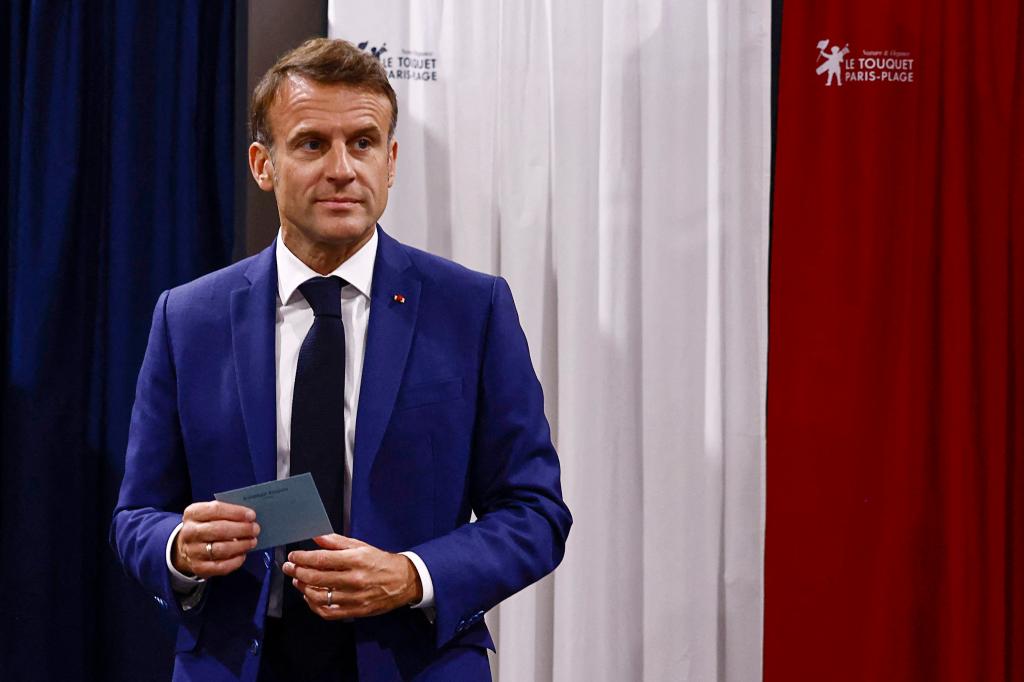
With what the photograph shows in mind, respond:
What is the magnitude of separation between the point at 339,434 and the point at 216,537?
0.77 ft

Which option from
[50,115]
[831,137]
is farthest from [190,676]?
[831,137]

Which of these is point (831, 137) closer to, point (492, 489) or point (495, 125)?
point (495, 125)

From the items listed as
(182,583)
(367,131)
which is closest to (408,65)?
(367,131)

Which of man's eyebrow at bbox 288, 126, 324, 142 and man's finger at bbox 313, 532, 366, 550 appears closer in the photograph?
man's finger at bbox 313, 532, 366, 550

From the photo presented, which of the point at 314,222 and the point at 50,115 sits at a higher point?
the point at 50,115

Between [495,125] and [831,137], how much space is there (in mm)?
987

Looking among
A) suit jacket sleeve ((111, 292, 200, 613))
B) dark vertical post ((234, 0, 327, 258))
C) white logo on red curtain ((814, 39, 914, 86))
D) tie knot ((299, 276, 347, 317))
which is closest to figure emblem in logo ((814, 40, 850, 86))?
white logo on red curtain ((814, 39, 914, 86))

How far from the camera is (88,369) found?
305 centimetres

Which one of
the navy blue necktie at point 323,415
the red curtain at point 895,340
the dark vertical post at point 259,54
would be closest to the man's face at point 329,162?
the navy blue necktie at point 323,415

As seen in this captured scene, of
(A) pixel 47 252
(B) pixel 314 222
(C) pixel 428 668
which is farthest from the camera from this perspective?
(A) pixel 47 252

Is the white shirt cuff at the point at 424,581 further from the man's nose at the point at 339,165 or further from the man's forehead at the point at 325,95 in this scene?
the man's forehead at the point at 325,95

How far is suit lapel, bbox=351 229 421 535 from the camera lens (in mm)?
1553

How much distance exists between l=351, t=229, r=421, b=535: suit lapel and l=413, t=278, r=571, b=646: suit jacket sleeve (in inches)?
5.3

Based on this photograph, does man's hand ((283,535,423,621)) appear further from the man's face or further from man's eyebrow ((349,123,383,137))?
man's eyebrow ((349,123,383,137))
